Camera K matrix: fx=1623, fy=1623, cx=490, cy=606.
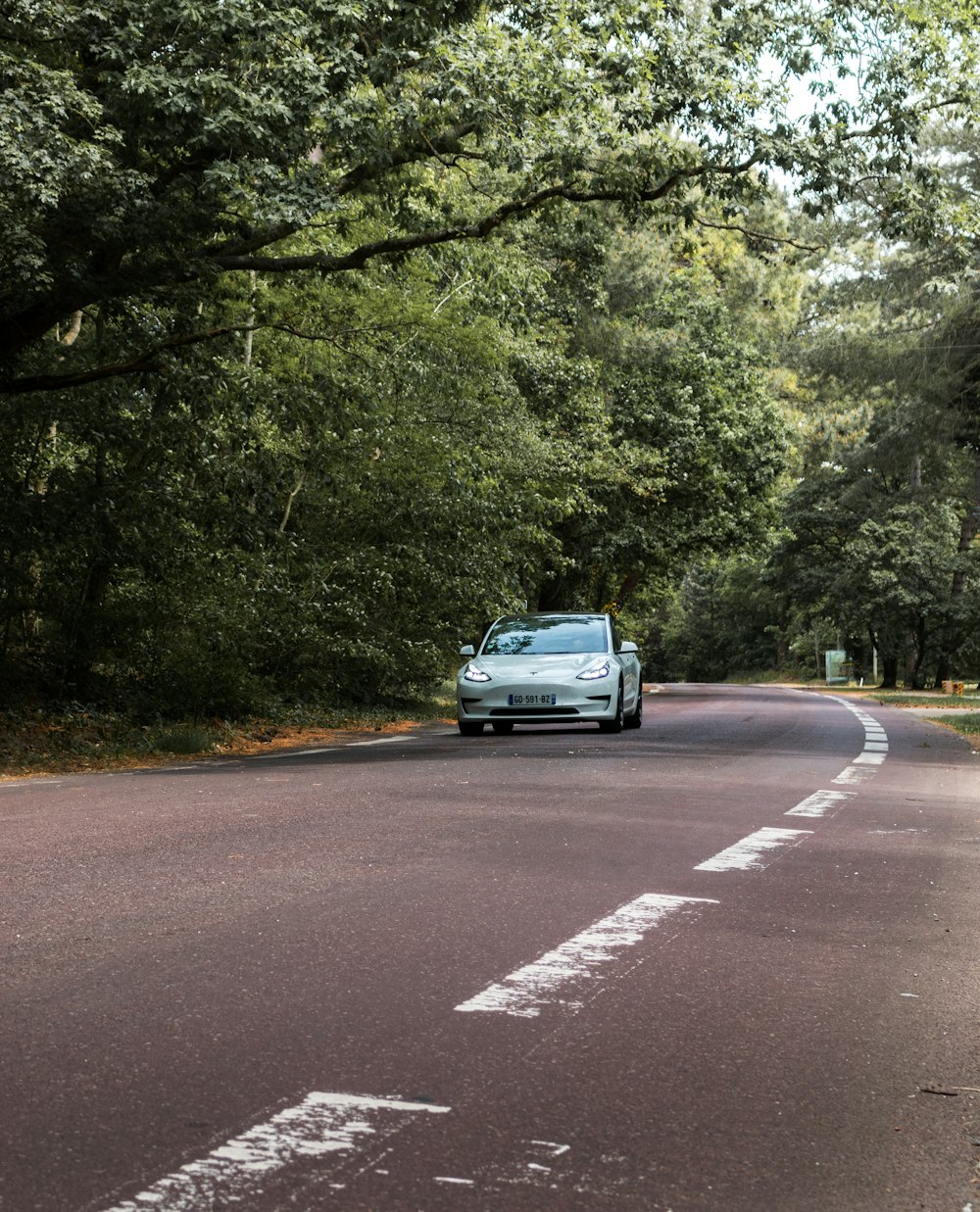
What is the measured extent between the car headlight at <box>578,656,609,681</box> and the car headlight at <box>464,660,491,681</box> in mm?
1182

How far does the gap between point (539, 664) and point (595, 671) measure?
0.70 meters

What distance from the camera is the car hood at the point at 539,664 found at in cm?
1995

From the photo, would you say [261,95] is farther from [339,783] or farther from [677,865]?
[677,865]

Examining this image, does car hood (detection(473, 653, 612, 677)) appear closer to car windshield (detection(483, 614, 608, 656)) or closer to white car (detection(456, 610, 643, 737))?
white car (detection(456, 610, 643, 737))

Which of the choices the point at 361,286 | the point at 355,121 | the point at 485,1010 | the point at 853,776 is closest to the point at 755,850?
the point at 485,1010

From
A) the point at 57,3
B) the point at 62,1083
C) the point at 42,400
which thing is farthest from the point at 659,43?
the point at 62,1083

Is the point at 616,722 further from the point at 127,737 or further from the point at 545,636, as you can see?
the point at 127,737

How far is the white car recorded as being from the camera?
19844 mm

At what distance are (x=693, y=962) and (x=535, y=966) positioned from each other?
0.61m

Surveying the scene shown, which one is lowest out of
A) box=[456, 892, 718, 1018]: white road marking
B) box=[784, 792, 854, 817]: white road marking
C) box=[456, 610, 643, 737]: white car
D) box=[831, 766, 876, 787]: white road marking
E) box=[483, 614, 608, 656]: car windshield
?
box=[831, 766, 876, 787]: white road marking

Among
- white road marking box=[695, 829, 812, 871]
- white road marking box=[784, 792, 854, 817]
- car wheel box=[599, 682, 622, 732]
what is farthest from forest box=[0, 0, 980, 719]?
white road marking box=[695, 829, 812, 871]

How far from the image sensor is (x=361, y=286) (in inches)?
870

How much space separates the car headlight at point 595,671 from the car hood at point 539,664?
0.05 meters

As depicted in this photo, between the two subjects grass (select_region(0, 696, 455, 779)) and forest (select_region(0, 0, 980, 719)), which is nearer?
forest (select_region(0, 0, 980, 719))
